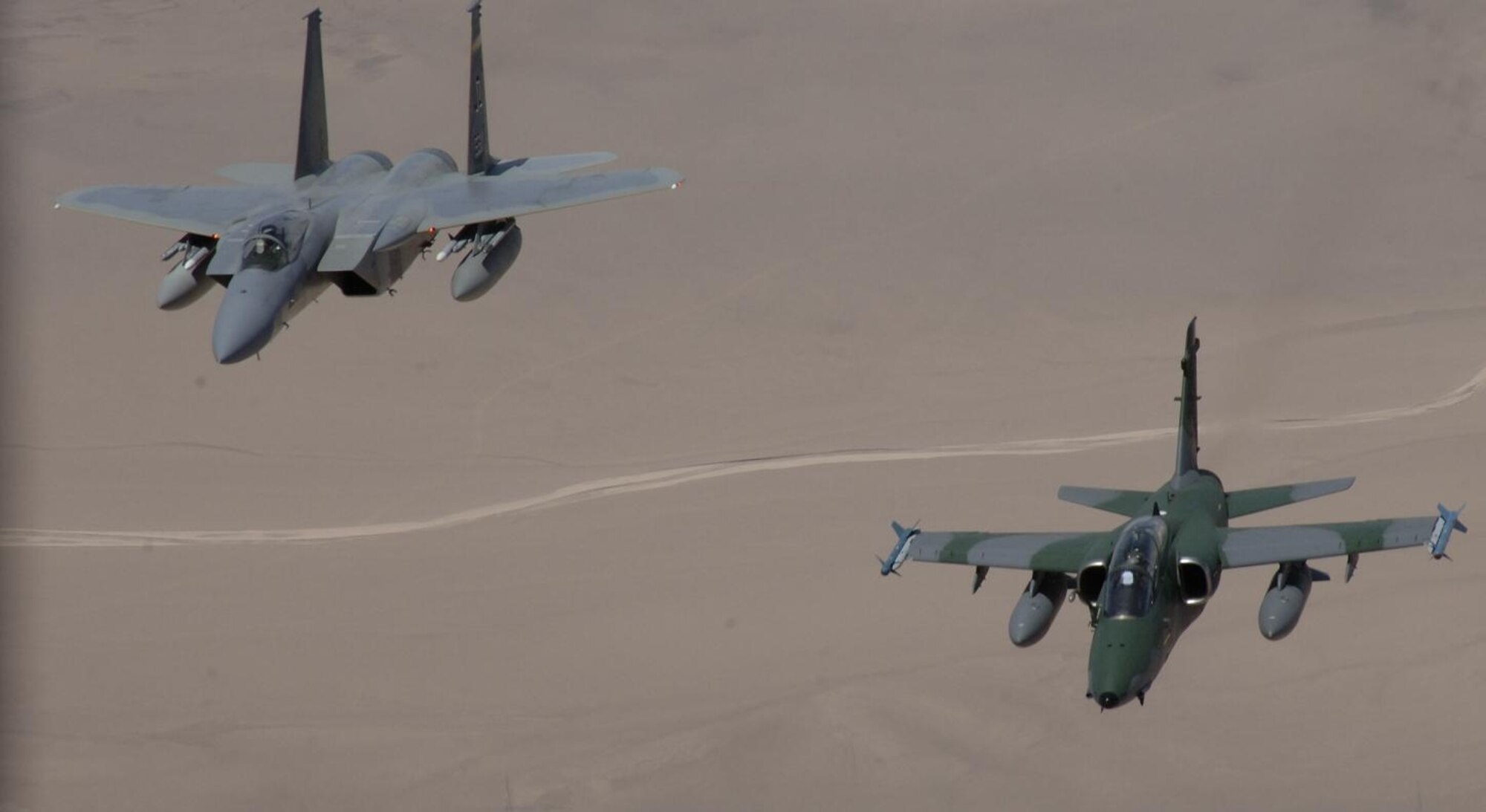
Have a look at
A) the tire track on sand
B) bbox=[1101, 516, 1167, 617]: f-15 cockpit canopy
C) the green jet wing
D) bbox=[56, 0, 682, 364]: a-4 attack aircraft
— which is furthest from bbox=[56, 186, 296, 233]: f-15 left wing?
the green jet wing

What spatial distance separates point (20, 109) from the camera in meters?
82.6

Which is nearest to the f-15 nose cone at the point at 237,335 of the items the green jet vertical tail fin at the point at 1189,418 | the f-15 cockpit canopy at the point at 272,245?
the f-15 cockpit canopy at the point at 272,245

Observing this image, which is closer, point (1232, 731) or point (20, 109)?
point (1232, 731)

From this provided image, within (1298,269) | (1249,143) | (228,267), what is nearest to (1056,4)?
(1249,143)

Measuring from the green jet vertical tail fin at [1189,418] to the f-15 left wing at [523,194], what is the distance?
9649mm

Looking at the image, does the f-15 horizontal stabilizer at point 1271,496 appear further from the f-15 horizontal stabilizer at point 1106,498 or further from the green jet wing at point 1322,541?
the green jet wing at point 1322,541

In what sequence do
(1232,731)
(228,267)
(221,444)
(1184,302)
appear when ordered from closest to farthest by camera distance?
(228,267) → (1232,731) → (221,444) → (1184,302)

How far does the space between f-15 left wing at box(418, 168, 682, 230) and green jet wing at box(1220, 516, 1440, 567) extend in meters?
13.1

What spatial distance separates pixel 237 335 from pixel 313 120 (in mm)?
7779

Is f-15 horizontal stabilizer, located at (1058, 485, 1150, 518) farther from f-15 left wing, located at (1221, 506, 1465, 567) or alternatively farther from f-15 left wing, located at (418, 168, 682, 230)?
f-15 left wing, located at (418, 168, 682, 230)

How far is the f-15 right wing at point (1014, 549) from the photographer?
43.4 m

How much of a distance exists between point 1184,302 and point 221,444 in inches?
950

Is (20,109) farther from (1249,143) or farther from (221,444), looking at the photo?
(1249,143)

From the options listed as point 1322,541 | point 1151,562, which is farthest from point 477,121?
point 1322,541
